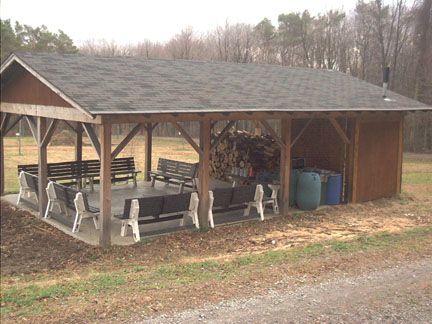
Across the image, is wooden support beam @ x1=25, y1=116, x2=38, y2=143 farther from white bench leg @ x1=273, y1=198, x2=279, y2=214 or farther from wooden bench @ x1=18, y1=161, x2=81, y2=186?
white bench leg @ x1=273, y1=198, x2=279, y2=214

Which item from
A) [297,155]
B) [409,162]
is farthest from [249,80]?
[409,162]

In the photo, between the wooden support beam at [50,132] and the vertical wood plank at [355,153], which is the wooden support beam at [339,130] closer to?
the vertical wood plank at [355,153]

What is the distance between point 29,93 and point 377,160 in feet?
29.4

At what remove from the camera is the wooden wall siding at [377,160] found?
13.0 m

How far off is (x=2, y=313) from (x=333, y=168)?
9.58 metres

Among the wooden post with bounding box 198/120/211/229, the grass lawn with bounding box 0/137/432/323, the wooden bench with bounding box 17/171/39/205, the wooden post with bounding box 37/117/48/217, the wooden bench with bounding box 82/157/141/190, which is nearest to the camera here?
the grass lawn with bounding box 0/137/432/323

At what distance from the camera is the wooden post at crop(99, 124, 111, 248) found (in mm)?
8578

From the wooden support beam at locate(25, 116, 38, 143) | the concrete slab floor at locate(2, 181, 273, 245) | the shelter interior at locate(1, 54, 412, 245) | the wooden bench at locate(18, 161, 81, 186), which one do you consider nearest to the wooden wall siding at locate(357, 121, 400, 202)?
the shelter interior at locate(1, 54, 412, 245)

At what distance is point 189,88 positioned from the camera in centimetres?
1061

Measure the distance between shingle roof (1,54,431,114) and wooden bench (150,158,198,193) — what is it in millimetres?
2768

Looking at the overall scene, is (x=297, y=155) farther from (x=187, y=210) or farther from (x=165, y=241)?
(x=165, y=241)

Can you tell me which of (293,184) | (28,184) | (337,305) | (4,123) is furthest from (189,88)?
(337,305)

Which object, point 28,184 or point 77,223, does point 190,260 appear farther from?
point 28,184

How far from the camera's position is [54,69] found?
10.0 metres
